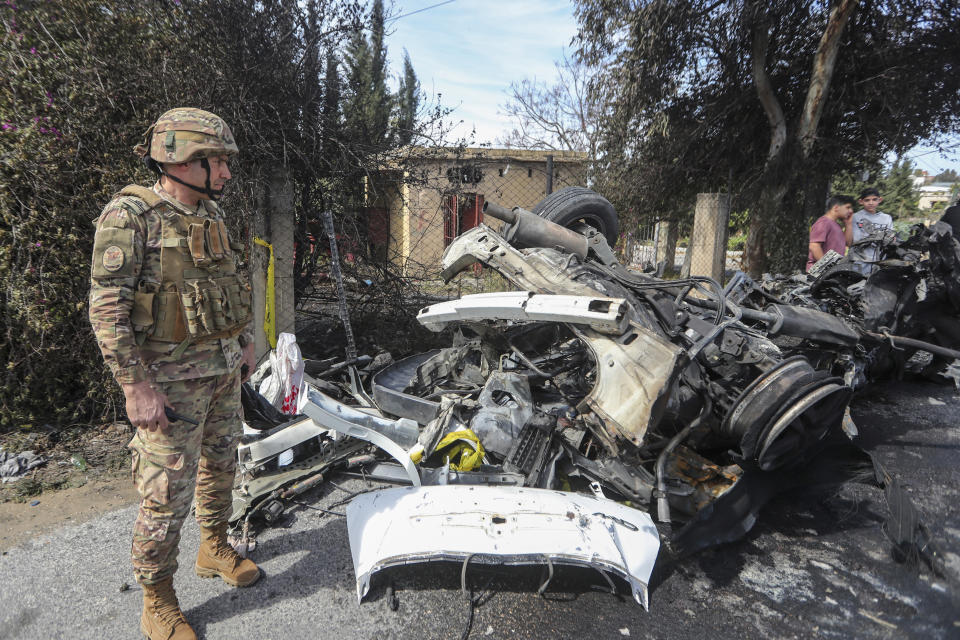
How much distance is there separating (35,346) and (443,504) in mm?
2899

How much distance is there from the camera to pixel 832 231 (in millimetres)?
5473

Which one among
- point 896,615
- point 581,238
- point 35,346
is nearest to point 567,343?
point 581,238

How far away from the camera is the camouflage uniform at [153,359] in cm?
179

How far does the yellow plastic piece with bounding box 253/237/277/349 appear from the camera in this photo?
161 inches

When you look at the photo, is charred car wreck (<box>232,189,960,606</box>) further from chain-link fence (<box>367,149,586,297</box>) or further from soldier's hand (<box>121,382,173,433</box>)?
chain-link fence (<box>367,149,586,297</box>)

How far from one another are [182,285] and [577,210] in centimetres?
298

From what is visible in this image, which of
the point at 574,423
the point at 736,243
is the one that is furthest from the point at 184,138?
the point at 736,243

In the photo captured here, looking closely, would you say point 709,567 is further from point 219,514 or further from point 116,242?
point 116,242

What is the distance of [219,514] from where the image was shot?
2.30 meters

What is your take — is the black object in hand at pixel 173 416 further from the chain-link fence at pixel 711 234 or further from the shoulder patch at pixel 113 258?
the chain-link fence at pixel 711 234

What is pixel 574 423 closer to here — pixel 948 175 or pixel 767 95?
pixel 767 95

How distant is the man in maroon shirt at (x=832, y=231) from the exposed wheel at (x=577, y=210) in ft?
8.56

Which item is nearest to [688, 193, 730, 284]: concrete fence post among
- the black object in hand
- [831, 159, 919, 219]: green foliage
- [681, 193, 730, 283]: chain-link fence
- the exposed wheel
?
[681, 193, 730, 283]: chain-link fence

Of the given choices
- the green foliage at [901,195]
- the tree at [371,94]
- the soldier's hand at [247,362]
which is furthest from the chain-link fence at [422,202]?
the green foliage at [901,195]
